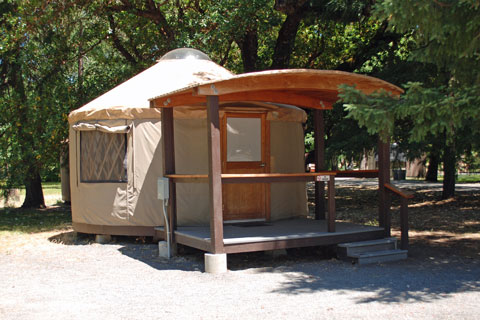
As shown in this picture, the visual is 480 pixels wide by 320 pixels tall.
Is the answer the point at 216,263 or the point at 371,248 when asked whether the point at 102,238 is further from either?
the point at 371,248

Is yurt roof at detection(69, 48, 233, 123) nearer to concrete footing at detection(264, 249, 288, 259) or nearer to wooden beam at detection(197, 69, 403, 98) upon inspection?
wooden beam at detection(197, 69, 403, 98)

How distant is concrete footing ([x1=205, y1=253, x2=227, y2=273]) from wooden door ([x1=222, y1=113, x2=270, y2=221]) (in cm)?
206

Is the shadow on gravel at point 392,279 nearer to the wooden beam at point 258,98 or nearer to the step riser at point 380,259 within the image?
the step riser at point 380,259

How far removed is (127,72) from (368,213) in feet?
21.0

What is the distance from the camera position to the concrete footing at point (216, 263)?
5.69m

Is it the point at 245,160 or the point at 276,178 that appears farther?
the point at 245,160

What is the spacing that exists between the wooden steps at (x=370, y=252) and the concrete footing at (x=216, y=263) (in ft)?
5.23

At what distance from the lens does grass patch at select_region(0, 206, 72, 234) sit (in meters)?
9.97

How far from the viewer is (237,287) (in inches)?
201

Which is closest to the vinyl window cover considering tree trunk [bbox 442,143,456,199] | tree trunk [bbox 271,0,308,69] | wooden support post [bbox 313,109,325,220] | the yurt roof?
the yurt roof

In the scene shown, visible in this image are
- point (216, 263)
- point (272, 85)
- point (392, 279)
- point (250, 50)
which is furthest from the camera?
point (250, 50)

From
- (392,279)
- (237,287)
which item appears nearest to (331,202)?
(392,279)

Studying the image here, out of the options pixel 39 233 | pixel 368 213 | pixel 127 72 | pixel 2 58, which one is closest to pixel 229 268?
pixel 39 233

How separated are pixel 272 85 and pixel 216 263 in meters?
2.14
